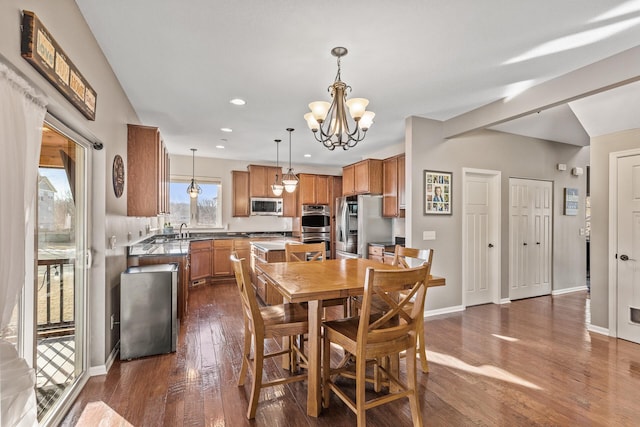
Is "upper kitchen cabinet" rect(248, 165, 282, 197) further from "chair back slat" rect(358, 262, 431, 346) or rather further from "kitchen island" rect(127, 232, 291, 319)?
"chair back slat" rect(358, 262, 431, 346)

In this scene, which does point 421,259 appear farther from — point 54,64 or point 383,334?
point 54,64

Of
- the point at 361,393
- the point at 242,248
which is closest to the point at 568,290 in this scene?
the point at 361,393

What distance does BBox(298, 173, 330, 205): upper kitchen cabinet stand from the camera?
6621mm

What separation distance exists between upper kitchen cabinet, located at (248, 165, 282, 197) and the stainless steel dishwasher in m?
3.78

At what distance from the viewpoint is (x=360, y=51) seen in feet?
7.86

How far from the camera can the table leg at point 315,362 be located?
1.96m

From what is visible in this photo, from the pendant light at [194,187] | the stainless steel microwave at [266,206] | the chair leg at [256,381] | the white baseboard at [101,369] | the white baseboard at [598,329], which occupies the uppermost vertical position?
the pendant light at [194,187]

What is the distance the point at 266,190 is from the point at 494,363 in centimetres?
511

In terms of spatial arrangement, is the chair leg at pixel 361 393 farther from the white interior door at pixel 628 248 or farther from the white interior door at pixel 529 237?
the white interior door at pixel 529 237

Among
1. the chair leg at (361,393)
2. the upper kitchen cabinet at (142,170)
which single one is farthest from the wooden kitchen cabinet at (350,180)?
the chair leg at (361,393)

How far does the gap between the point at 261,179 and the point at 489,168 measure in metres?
4.32

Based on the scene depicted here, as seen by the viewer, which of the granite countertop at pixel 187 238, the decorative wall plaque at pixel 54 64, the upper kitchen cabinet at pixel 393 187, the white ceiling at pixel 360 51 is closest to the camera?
the decorative wall plaque at pixel 54 64

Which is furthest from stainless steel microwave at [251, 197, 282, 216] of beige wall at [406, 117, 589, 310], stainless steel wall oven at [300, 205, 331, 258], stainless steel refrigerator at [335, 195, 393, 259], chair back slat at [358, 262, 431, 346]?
chair back slat at [358, 262, 431, 346]

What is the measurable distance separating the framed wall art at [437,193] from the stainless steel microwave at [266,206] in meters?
3.57
